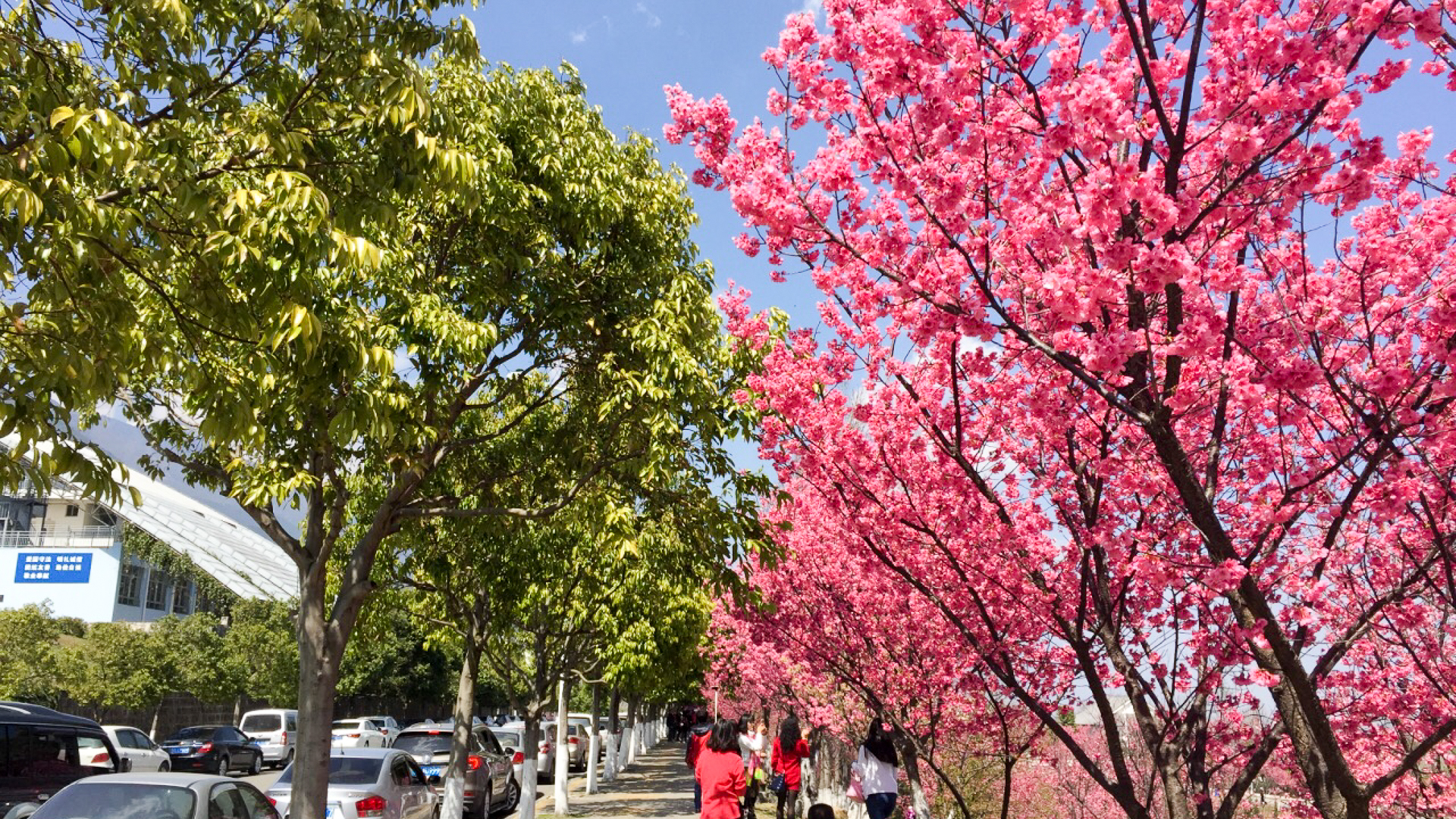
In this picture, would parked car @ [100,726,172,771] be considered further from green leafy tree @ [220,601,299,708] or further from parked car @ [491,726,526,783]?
green leafy tree @ [220,601,299,708]

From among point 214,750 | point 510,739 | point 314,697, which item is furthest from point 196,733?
point 314,697

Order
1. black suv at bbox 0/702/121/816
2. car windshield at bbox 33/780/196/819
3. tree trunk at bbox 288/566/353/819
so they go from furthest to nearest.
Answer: black suv at bbox 0/702/121/816, tree trunk at bbox 288/566/353/819, car windshield at bbox 33/780/196/819

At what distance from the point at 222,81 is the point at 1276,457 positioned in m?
6.68

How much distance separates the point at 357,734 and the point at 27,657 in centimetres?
894

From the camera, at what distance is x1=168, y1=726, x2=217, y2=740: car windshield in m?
28.4

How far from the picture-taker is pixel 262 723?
33594 millimetres

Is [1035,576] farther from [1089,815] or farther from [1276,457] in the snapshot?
[1089,815]

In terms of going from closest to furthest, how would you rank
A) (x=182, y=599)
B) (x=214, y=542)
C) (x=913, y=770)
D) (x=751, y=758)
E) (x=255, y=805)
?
(x=255, y=805) < (x=913, y=770) < (x=751, y=758) < (x=182, y=599) < (x=214, y=542)

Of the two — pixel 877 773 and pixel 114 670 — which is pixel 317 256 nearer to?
pixel 877 773

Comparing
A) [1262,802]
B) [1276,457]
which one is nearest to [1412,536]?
[1276,457]

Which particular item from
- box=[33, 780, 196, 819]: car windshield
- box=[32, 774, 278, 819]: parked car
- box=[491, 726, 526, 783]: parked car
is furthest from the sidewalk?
box=[33, 780, 196, 819]: car windshield

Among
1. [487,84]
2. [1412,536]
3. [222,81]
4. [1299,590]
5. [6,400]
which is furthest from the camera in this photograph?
[487,84]

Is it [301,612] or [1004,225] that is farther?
[301,612]

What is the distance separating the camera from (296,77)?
5.58 meters
